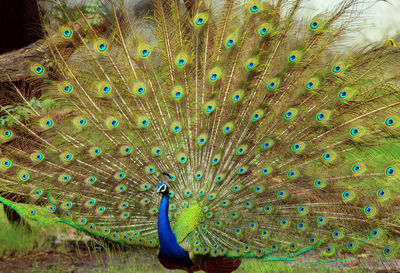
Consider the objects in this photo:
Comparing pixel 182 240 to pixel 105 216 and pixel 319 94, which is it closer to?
pixel 105 216

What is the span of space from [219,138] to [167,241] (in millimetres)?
1001

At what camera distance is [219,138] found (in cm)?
390

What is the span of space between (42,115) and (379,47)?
3.00 m

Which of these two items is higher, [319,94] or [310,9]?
[310,9]

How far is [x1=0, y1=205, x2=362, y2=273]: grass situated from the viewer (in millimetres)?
4477

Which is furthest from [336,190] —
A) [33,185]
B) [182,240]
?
[33,185]

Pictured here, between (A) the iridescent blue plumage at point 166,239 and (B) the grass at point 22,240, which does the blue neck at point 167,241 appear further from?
(B) the grass at point 22,240

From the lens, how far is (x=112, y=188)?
391cm

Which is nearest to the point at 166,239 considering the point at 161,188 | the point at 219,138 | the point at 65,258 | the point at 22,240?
the point at 161,188

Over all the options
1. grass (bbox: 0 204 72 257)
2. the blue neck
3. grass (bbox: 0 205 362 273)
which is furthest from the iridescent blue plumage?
grass (bbox: 0 204 72 257)

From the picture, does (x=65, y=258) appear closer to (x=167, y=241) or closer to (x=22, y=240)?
(x=22, y=240)

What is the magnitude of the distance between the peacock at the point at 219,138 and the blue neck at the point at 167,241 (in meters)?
0.02

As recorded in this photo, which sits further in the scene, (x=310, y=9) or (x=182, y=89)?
(x=182, y=89)

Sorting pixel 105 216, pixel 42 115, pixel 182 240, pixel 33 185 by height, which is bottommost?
pixel 182 240
